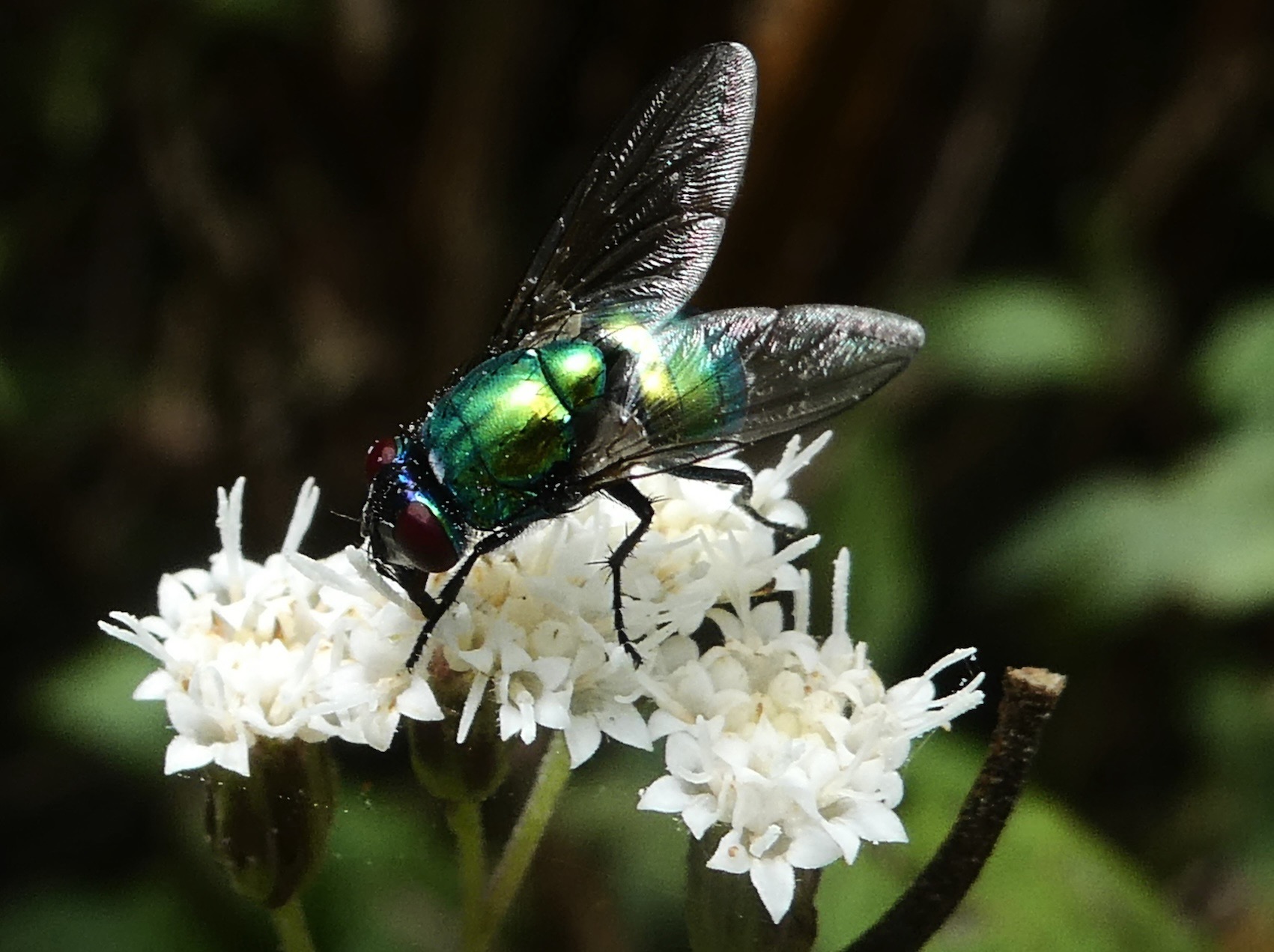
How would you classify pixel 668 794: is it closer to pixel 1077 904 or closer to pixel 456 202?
pixel 1077 904

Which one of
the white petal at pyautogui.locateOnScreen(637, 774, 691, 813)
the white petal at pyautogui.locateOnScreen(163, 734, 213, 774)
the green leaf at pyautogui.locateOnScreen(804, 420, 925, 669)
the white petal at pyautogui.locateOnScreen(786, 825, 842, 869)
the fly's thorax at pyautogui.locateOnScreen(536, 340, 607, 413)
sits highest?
the fly's thorax at pyautogui.locateOnScreen(536, 340, 607, 413)

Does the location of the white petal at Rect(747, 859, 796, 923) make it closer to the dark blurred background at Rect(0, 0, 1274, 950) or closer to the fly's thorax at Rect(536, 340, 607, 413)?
the fly's thorax at Rect(536, 340, 607, 413)

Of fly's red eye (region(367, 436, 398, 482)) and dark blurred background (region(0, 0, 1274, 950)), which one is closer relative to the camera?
fly's red eye (region(367, 436, 398, 482))

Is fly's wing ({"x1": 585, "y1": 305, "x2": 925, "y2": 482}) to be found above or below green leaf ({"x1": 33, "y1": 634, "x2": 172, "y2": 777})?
above

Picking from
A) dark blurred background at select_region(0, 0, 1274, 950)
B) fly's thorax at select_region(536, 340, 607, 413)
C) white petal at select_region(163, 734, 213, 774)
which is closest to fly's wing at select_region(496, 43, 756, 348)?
fly's thorax at select_region(536, 340, 607, 413)

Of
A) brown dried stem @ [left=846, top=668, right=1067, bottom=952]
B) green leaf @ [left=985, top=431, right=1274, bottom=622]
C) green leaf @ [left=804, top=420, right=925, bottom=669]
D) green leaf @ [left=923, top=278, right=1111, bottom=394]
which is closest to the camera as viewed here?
brown dried stem @ [left=846, top=668, right=1067, bottom=952]

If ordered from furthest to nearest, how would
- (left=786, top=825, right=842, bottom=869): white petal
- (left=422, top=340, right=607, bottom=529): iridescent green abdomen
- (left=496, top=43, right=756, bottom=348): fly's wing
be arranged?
(left=496, top=43, right=756, bottom=348): fly's wing → (left=422, top=340, right=607, bottom=529): iridescent green abdomen → (left=786, top=825, right=842, bottom=869): white petal

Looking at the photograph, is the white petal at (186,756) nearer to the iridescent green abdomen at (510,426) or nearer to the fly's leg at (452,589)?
the fly's leg at (452,589)

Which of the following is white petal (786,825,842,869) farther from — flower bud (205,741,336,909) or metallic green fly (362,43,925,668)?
flower bud (205,741,336,909)
